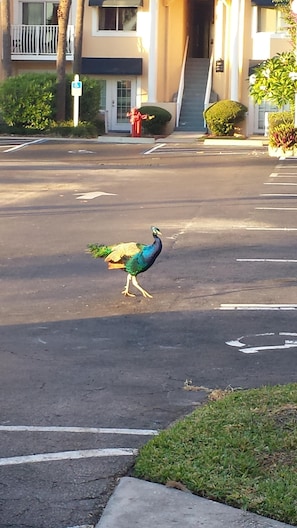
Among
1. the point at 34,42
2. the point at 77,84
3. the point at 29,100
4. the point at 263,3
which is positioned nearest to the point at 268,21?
the point at 263,3

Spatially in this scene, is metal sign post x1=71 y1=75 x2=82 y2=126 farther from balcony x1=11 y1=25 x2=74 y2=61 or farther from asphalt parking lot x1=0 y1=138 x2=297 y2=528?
asphalt parking lot x1=0 y1=138 x2=297 y2=528

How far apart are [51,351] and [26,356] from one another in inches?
11.1

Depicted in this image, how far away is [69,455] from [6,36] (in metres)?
35.5

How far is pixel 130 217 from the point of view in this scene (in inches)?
701

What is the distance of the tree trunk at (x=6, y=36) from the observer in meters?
39.2

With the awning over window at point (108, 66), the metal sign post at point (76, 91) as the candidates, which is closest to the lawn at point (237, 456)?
the metal sign post at point (76, 91)

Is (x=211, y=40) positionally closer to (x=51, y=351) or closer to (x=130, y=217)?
(x=130, y=217)

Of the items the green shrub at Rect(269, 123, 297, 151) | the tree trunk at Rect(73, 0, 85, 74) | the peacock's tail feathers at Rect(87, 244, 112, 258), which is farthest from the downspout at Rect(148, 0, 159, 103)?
the peacock's tail feathers at Rect(87, 244, 112, 258)

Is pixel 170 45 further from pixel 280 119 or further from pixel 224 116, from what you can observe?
pixel 280 119

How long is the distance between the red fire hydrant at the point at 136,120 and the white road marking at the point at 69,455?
106ft

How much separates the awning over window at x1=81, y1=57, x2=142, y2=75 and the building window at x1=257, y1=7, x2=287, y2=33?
5.48 m

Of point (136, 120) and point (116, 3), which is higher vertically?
point (116, 3)

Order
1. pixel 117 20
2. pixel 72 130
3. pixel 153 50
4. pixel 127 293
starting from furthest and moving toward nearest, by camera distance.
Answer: pixel 117 20 → pixel 153 50 → pixel 72 130 → pixel 127 293

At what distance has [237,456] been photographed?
575 cm
